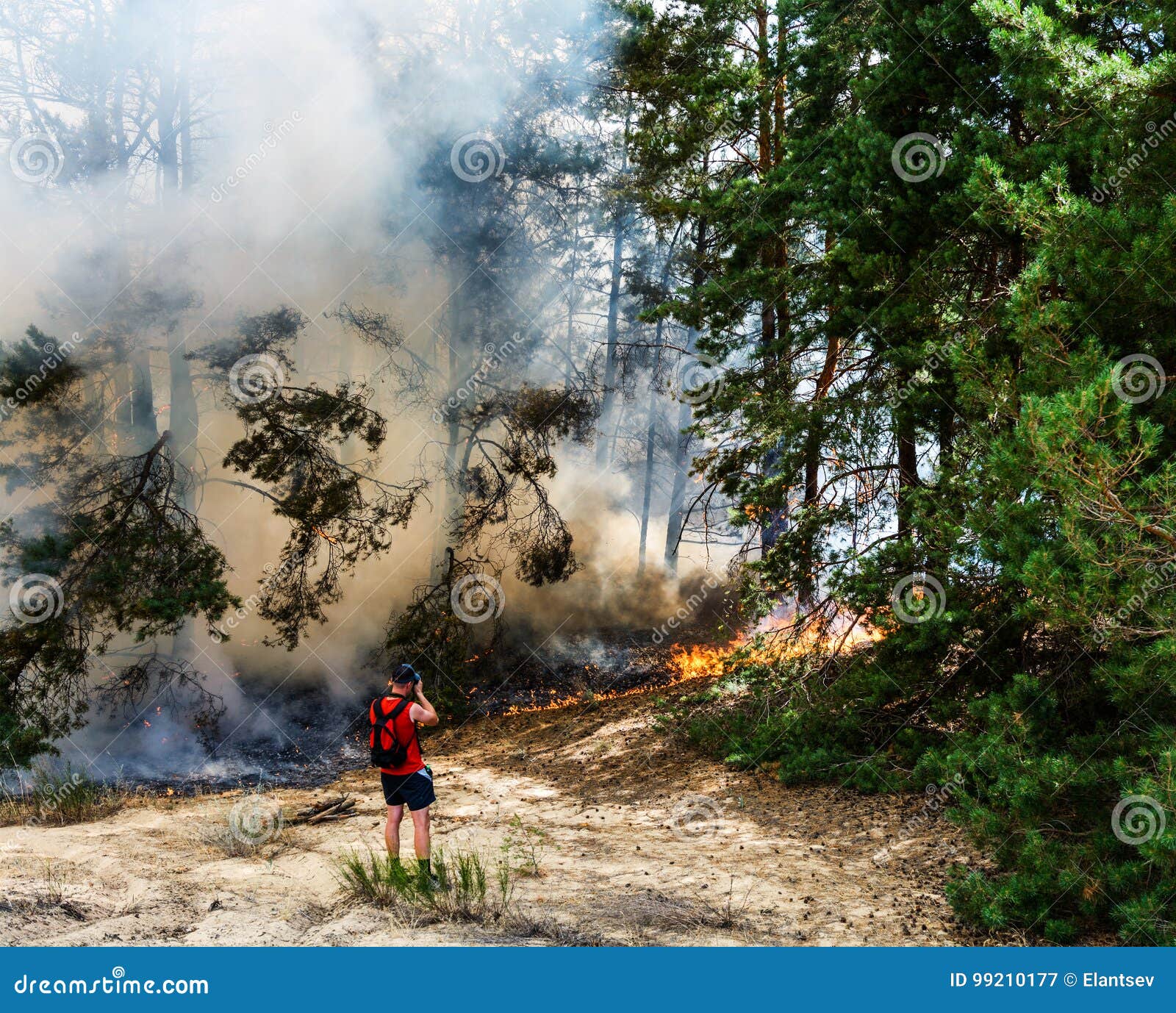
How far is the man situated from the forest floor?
68 cm

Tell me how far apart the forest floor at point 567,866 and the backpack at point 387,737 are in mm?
988

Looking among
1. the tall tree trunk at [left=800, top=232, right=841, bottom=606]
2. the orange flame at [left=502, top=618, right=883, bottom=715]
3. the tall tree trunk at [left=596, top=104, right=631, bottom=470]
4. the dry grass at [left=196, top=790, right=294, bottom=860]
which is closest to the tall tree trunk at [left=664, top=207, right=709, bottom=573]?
the tall tree trunk at [left=596, top=104, right=631, bottom=470]

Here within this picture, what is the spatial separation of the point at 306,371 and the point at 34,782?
28.2 ft

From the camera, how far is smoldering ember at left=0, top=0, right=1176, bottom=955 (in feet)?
17.7

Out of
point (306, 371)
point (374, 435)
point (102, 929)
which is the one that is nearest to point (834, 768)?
point (102, 929)

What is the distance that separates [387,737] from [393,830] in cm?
77

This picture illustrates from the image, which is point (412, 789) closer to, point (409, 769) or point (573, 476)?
point (409, 769)

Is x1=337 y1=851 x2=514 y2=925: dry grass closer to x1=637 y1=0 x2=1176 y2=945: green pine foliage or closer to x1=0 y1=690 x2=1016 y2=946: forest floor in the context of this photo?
x1=0 y1=690 x2=1016 y2=946: forest floor

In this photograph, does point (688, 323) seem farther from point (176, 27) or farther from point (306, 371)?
point (176, 27)

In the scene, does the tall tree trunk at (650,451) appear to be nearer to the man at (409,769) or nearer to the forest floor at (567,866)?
the forest floor at (567,866)

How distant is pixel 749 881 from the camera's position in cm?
656

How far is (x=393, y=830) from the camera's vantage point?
20.9 ft

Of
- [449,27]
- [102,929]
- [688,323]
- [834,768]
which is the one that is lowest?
[834,768]

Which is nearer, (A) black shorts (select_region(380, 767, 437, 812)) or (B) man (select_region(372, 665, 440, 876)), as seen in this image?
(B) man (select_region(372, 665, 440, 876))
